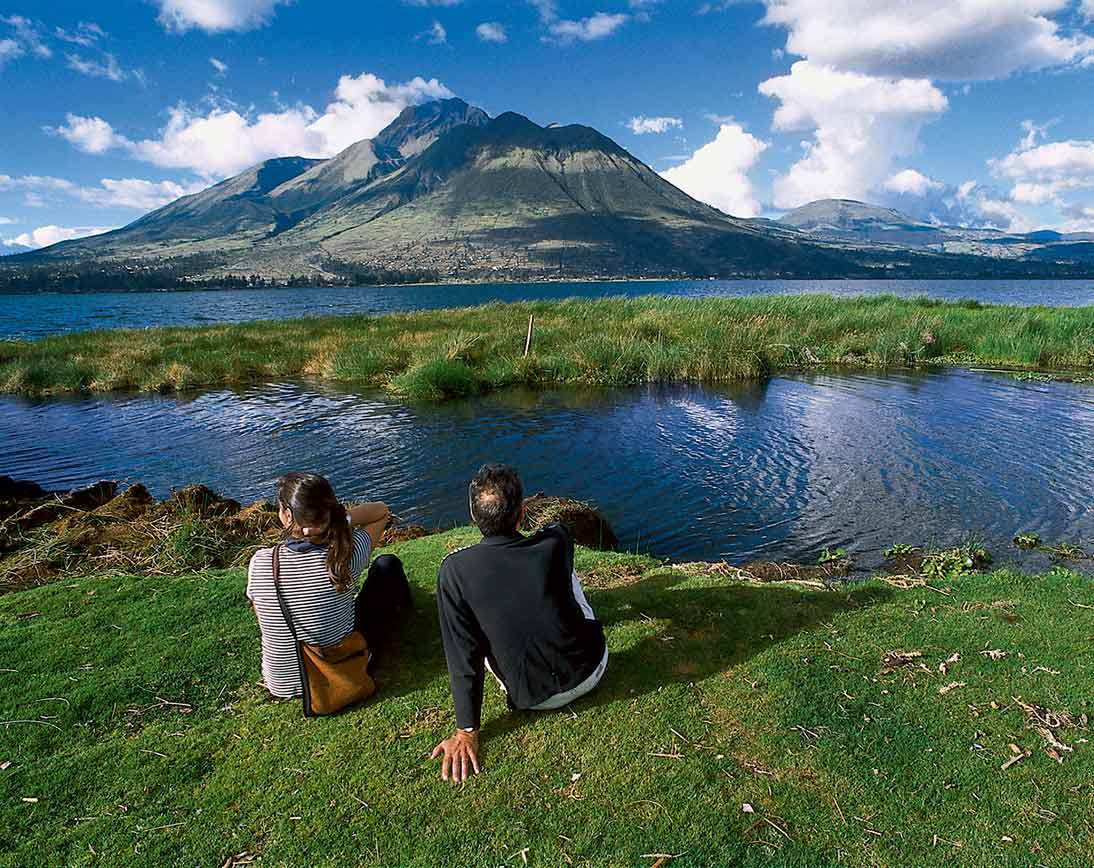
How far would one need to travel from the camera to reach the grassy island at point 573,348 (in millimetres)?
26359

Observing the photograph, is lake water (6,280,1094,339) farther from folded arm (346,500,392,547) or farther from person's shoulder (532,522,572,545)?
folded arm (346,500,392,547)

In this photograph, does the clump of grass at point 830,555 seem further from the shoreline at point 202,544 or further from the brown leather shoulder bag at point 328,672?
the brown leather shoulder bag at point 328,672

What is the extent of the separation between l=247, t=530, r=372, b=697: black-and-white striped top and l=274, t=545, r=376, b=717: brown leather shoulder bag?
43mm

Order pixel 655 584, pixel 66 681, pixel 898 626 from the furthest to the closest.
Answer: pixel 655 584
pixel 898 626
pixel 66 681

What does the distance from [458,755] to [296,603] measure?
5.26 feet


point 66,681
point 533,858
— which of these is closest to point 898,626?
point 533,858

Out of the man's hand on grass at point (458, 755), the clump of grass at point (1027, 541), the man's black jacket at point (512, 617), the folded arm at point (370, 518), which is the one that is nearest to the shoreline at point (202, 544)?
the clump of grass at point (1027, 541)

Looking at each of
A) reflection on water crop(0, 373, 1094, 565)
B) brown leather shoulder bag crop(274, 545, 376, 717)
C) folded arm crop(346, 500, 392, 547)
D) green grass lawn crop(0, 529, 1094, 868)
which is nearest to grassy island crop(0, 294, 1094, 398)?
reflection on water crop(0, 373, 1094, 565)

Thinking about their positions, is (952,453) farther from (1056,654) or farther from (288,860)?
(288,860)

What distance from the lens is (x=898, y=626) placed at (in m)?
5.89

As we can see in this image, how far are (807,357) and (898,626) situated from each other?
88.7ft

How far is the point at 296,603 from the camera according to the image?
4.56 m

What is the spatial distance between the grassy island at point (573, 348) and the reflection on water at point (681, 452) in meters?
1.98

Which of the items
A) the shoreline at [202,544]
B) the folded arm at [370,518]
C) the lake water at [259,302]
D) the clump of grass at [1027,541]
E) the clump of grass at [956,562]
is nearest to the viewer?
the folded arm at [370,518]
